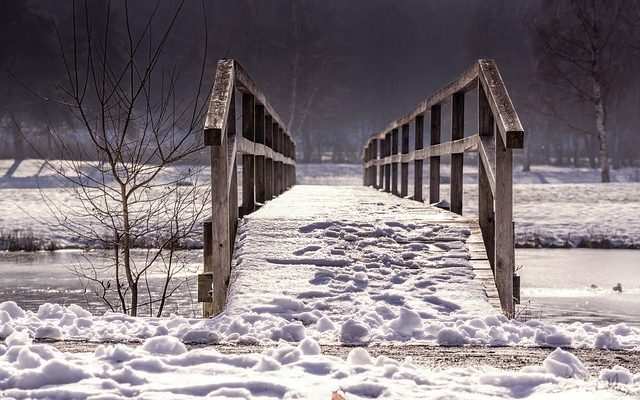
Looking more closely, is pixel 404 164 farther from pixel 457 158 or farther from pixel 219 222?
pixel 219 222

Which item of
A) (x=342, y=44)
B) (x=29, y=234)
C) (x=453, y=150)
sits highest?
(x=342, y=44)

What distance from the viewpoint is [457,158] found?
8109 millimetres

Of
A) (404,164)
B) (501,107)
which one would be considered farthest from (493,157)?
(404,164)

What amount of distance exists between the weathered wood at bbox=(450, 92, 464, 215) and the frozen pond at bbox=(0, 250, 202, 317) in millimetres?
2595

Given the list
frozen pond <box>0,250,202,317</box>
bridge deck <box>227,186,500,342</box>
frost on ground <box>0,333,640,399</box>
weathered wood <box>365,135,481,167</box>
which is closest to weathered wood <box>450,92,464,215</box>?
weathered wood <box>365,135,481,167</box>

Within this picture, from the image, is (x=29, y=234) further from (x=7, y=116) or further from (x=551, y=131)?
(x=551, y=131)

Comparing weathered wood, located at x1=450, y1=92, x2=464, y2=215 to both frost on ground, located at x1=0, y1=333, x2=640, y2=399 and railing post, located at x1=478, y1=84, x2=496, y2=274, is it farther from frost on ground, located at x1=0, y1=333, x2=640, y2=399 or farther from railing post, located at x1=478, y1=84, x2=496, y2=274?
frost on ground, located at x1=0, y1=333, x2=640, y2=399

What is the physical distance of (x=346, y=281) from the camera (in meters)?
5.57

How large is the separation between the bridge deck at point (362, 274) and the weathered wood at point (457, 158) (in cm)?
111

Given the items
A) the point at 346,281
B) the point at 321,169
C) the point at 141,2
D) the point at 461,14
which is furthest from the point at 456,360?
the point at 461,14

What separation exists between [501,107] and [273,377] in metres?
2.94

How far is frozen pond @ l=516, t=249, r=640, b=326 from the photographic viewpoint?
400 inches

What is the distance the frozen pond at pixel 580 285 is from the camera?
10.2 metres

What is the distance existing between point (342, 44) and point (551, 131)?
1685cm
